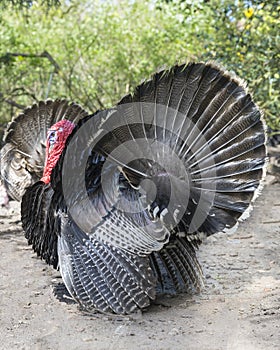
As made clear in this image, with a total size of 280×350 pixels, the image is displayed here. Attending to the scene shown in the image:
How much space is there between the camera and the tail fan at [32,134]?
15.3 ft

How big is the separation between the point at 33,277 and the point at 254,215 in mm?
2504

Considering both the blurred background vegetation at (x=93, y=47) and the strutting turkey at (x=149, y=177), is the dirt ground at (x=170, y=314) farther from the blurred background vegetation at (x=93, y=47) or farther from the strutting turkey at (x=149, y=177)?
the blurred background vegetation at (x=93, y=47)

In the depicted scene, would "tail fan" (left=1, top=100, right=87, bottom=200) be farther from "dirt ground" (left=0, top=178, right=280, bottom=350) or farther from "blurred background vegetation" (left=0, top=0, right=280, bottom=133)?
"blurred background vegetation" (left=0, top=0, right=280, bottom=133)

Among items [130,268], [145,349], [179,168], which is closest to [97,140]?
[179,168]

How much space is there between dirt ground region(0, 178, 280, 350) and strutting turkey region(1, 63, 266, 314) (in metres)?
0.18

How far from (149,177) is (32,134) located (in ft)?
5.92

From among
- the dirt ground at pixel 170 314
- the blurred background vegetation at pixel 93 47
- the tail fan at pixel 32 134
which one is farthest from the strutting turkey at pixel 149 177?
the blurred background vegetation at pixel 93 47

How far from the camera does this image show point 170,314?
3.30 meters

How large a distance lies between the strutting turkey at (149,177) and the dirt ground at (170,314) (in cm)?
18

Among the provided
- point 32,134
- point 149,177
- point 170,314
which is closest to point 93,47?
point 32,134

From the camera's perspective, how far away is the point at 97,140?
3.22m

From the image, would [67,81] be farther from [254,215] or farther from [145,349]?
[145,349]

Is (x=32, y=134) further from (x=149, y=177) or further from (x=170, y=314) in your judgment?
(x=170, y=314)

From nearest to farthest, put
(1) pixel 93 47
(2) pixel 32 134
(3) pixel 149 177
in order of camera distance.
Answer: (3) pixel 149 177 < (2) pixel 32 134 < (1) pixel 93 47
